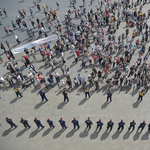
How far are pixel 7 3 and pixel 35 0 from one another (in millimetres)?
5665

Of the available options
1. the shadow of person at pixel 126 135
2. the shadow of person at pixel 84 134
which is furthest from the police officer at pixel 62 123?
the shadow of person at pixel 126 135

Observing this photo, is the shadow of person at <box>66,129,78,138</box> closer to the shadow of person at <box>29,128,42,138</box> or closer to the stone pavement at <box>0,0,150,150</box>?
the stone pavement at <box>0,0,150,150</box>

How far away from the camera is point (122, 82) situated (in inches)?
680

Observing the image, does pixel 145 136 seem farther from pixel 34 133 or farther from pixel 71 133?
pixel 34 133

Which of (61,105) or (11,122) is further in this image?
(61,105)

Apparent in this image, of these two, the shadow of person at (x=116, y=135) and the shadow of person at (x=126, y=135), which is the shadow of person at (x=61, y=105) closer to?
the shadow of person at (x=116, y=135)

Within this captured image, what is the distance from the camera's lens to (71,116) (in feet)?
50.5

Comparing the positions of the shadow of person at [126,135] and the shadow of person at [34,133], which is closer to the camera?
the shadow of person at [126,135]

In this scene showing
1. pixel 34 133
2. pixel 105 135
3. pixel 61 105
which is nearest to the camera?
pixel 105 135

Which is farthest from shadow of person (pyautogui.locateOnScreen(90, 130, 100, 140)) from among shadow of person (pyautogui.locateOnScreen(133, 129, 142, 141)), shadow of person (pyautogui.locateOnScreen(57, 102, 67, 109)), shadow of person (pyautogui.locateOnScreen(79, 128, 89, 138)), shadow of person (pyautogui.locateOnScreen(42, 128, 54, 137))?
shadow of person (pyautogui.locateOnScreen(57, 102, 67, 109))

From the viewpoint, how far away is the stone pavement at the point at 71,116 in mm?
13422

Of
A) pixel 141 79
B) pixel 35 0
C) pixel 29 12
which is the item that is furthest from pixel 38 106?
pixel 35 0

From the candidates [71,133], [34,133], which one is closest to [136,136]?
[71,133]

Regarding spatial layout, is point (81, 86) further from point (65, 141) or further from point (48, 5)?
point (48, 5)
